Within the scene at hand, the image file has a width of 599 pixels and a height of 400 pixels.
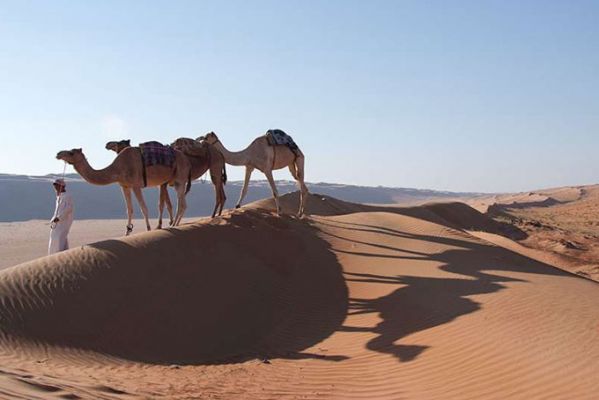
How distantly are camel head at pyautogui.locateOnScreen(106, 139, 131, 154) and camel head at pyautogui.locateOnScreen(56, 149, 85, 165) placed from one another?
1548 millimetres

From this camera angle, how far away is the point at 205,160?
51.2 feet

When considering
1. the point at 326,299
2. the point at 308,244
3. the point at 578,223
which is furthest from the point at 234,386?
the point at 578,223

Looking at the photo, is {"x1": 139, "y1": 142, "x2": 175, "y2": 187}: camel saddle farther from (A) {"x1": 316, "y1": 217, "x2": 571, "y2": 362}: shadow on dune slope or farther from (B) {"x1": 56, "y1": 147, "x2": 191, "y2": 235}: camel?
(A) {"x1": 316, "y1": 217, "x2": 571, "y2": 362}: shadow on dune slope

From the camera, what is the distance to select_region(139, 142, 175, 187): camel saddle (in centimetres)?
1323

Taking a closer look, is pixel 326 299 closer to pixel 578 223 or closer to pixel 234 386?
pixel 234 386

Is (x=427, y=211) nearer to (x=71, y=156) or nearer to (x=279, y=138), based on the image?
(x=279, y=138)

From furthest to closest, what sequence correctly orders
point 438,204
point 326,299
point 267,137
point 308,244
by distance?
point 438,204
point 267,137
point 308,244
point 326,299

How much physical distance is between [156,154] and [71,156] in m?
1.86

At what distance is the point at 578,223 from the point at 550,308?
3924 cm

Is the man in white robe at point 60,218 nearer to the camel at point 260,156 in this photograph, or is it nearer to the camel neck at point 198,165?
the camel neck at point 198,165

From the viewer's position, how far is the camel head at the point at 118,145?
13.9 m

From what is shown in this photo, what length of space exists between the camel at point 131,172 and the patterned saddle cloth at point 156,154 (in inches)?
3.5

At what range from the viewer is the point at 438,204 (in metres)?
36.3

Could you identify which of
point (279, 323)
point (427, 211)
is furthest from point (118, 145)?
point (427, 211)
